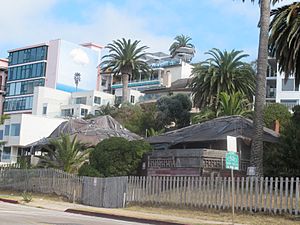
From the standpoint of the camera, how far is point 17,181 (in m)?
35.8

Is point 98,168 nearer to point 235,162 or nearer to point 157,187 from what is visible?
point 157,187

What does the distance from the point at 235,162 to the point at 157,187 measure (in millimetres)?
5952

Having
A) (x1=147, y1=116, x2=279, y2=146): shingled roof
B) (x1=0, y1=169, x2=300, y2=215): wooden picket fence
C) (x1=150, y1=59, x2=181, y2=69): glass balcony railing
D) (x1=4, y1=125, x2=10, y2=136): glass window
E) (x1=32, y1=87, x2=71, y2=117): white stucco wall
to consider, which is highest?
(x1=150, y1=59, x2=181, y2=69): glass balcony railing

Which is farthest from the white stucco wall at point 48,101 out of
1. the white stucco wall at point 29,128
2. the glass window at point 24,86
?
the white stucco wall at point 29,128

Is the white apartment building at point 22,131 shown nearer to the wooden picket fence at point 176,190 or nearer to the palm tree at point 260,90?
the wooden picket fence at point 176,190

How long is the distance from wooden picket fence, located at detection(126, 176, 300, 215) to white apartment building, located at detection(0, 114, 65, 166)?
5261 centimetres

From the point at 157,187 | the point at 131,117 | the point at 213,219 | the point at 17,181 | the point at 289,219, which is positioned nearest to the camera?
the point at 289,219

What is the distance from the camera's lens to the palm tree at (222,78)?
5609 centimetres

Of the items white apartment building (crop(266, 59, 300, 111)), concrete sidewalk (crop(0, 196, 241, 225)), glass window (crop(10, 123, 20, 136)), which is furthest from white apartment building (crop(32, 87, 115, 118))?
concrete sidewalk (crop(0, 196, 241, 225))

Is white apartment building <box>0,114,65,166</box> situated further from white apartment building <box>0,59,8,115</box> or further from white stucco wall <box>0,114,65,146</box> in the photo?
white apartment building <box>0,59,8,115</box>

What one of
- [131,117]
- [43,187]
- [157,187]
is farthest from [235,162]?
[131,117]

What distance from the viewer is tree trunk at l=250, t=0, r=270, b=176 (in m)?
26.9

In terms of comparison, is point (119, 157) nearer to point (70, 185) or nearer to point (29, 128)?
point (70, 185)

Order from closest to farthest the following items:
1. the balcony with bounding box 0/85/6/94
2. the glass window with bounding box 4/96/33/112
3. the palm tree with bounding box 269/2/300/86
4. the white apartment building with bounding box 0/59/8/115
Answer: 1. the palm tree with bounding box 269/2/300/86
2. the glass window with bounding box 4/96/33/112
3. the balcony with bounding box 0/85/6/94
4. the white apartment building with bounding box 0/59/8/115
